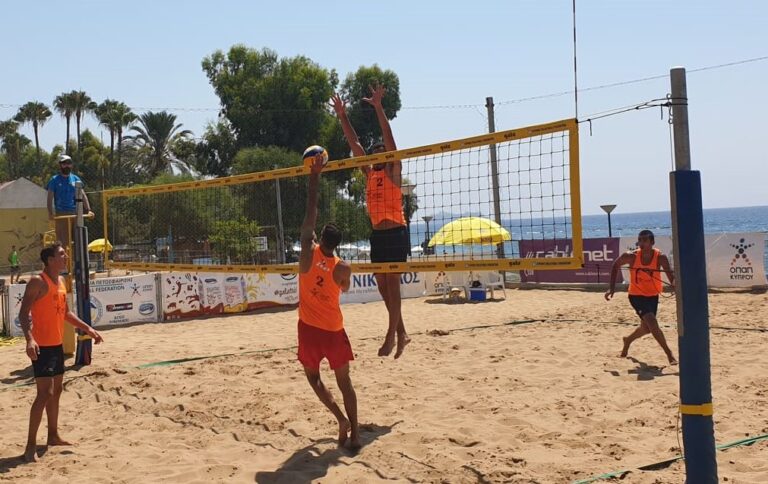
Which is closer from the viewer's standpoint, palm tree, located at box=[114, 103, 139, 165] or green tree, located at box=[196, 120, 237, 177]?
green tree, located at box=[196, 120, 237, 177]

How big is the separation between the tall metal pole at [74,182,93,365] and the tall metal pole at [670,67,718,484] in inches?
300

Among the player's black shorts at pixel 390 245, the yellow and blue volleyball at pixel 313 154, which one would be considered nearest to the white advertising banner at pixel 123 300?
the player's black shorts at pixel 390 245

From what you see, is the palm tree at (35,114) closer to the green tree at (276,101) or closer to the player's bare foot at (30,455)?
the green tree at (276,101)

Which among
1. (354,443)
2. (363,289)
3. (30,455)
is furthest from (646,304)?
(363,289)

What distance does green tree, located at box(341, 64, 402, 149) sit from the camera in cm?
3966

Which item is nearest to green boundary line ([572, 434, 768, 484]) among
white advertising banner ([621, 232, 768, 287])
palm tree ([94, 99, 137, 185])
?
white advertising banner ([621, 232, 768, 287])

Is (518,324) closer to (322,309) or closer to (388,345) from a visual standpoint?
(388,345)

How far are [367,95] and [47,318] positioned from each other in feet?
115

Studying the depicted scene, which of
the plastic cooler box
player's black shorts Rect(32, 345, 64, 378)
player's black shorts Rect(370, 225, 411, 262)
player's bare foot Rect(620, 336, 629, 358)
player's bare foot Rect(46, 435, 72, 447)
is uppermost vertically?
player's black shorts Rect(370, 225, 411, 262)

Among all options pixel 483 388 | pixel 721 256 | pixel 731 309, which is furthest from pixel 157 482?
pixel 721 256

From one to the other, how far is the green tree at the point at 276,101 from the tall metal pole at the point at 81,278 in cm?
3076

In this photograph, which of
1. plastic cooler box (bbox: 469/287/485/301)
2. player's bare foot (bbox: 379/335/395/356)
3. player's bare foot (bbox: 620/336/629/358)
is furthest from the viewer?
plastic cooler box (bbox: 469/287/485/301)

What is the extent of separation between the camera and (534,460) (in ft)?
17.8

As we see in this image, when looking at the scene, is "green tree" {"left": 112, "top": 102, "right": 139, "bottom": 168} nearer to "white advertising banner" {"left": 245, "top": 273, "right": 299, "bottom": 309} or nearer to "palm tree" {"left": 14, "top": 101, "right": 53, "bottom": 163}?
"palm tree" {"left": 14, "top": 101, "right": 53, "bottom": 163}
